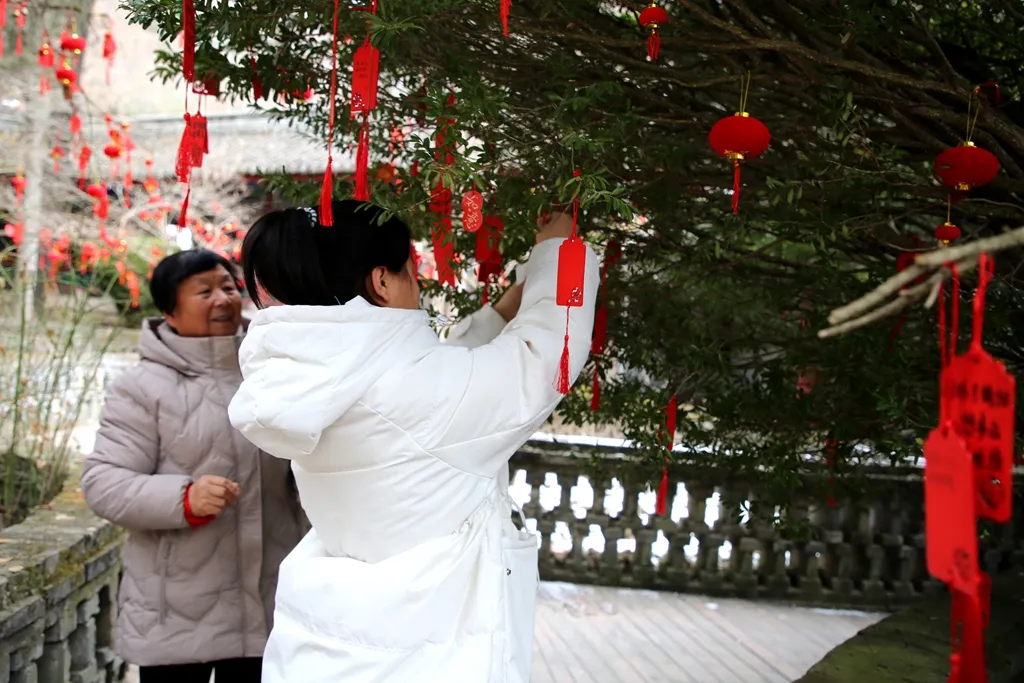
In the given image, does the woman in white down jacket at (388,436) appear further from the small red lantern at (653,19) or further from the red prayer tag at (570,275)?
the small red lantern at (653,19)

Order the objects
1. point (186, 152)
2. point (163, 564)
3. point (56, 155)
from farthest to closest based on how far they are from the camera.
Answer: point (56, 155) → point (163, 564) → point (186, 152)

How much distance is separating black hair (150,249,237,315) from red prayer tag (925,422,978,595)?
168 cm

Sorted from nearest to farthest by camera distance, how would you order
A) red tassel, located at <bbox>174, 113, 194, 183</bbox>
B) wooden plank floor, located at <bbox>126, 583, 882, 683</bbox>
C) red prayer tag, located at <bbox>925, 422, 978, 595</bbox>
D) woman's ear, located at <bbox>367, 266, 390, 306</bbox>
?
red prayer tag, located at <bbox>925, 422, 978, 595</bbox>, woman's ear, located at <bbox>367, 266, 390, 306</bbox>, red tassel, located at <bbox>174, 113, 194, 183</bbox>, wooden plank floor, located at <bbox>126, 583, 882, 683</bbox>

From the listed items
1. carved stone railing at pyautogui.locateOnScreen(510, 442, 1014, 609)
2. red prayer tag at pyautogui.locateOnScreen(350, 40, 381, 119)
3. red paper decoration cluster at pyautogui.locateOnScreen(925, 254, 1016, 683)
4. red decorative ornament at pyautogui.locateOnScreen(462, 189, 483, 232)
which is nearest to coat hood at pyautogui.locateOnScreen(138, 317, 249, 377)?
red prayer tag at pyautogui.locateOnScreen(350, 40, 381, 119)

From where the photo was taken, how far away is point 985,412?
25.9 inches

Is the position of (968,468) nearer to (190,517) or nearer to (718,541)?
(190,517)

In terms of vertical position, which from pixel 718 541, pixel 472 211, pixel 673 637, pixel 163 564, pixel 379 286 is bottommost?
pixel 673 637

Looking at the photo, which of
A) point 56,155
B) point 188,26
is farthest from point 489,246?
point 56,155

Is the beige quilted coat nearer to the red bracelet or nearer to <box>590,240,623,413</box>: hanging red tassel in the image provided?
the red bracelet

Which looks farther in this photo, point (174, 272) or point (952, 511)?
point (174, 272)

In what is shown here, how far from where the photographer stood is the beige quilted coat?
6.13 ft

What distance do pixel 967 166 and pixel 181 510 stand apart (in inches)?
60.0

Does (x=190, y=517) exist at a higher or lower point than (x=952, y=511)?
lower

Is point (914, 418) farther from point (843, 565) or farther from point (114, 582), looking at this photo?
point (843, 565)
